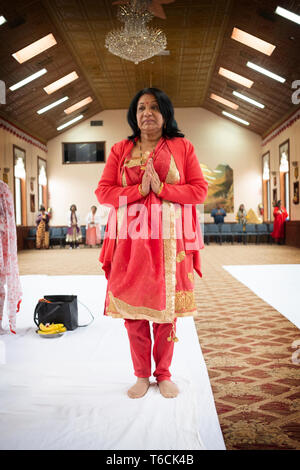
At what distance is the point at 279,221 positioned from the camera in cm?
1363

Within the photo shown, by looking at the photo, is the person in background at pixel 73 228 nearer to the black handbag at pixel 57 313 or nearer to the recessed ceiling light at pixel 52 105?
the recessed ceiling light at pixel 52 105

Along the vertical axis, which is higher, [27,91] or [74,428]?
[27,91]

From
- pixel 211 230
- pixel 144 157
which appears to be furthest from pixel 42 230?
pixel 144 157

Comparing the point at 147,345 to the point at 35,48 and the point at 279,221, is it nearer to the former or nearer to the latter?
the point at 35,48

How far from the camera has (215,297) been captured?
4699mm

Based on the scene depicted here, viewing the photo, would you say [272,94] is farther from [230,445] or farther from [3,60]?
[230,445]

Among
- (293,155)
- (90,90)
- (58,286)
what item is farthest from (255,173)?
(58,286)

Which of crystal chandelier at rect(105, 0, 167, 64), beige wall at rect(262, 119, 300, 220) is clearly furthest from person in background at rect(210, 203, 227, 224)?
crystal chandelier at rect(105, 0, 167, 64)

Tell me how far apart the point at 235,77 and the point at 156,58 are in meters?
2.63

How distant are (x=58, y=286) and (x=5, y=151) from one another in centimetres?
810

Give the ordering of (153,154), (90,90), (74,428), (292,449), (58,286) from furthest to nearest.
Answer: (90,90), (58,286), (153,154), (74,428), (292,449)

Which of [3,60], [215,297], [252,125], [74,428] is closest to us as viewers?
[74,428]

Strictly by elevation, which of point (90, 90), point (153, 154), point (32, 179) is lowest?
point (153, 154)

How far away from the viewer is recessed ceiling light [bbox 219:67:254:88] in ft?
40.5
